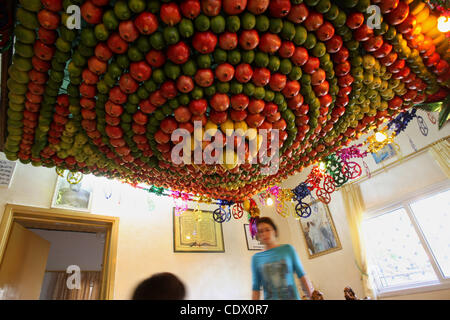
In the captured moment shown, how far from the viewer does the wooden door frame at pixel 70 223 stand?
2.27 m

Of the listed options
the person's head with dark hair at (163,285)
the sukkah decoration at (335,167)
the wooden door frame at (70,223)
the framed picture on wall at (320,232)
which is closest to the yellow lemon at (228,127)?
the sukkah decoration at (335,167)

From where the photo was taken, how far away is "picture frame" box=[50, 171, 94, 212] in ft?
8.47

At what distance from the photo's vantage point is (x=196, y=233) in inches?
131

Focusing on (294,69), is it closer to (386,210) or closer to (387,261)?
(386,210)

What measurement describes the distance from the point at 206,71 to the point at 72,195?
2.42 metres

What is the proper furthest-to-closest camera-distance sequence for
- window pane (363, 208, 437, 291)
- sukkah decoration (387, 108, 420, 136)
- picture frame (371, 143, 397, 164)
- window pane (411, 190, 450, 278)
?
picture frame (371, 143, 397, 164) → window pane (363, 208, 437, 291) → window pane (411, 190, 450, 278) → sukkah decoration (387, 108, 420, 136)

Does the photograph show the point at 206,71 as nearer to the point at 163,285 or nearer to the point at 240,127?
the point at 240,127

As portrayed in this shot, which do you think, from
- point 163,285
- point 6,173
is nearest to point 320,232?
point 163,285

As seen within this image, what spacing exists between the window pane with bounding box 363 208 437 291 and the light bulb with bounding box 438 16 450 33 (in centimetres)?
271

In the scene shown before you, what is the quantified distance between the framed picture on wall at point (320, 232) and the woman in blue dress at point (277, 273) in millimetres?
2901

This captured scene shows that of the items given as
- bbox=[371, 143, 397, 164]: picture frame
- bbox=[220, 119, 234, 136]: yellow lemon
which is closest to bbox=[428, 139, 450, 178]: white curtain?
bbox=[371, 143, 397, 164]: picture frame

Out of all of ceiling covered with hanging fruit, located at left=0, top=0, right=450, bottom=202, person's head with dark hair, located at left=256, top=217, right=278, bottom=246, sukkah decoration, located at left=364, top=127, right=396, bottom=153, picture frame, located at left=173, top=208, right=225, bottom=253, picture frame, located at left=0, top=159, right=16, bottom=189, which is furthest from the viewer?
picture frame, located at left=173, top=208, right=225, bottom=253

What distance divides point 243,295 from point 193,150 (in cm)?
272

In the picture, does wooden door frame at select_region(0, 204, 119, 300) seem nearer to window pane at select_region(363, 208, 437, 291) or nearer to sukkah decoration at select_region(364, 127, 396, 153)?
sukkah decoration at select_region(364, 127, 396, 153)
